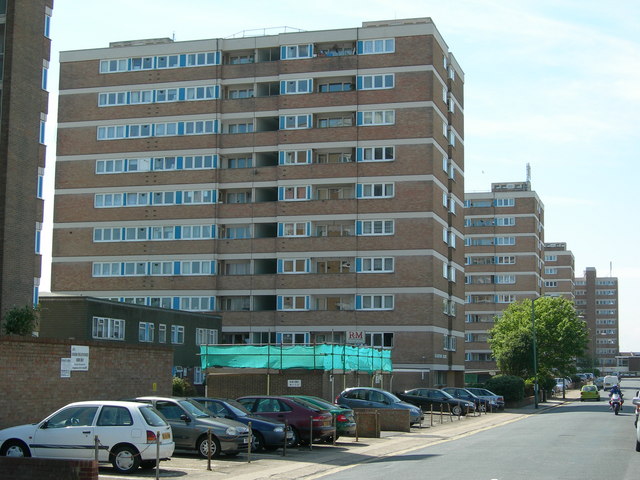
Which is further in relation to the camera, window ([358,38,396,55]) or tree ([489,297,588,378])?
tree ([489,297,588,378])

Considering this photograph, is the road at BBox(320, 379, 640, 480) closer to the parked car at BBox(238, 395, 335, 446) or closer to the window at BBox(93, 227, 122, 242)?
the parked car at BBox(238, 395, 335, 446)

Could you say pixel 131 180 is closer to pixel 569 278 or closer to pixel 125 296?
pixel 125 296

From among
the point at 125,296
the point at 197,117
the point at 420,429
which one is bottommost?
the point at 420,429

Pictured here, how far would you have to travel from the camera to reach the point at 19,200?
118 ft

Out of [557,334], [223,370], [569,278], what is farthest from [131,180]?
[569,278]

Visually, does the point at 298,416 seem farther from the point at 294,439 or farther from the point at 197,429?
the point at 197,429

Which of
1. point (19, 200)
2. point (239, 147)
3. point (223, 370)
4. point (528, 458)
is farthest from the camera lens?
point (239, 147)

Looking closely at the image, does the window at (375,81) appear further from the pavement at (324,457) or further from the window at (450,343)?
the pavement at (324,457)

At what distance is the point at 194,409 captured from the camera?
24641 mm

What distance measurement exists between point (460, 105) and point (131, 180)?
28820 mm

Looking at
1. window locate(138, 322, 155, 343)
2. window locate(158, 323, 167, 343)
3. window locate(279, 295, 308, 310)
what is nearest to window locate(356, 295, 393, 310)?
window locate(279, 295, 308, 310)

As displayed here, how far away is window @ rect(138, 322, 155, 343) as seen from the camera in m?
53.3

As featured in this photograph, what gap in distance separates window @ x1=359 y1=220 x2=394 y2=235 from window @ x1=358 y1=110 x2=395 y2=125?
754 cm

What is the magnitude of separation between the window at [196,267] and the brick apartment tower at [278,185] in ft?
0.44
